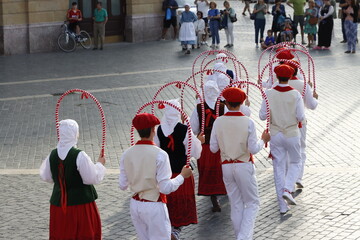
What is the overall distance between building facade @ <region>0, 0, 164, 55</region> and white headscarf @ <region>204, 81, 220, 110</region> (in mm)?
17394

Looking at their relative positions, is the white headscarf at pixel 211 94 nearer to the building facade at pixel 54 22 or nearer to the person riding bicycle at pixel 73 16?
the building facade at pixel 54 22

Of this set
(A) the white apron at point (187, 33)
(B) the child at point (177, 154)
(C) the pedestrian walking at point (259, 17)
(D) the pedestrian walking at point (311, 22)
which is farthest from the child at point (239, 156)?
(C) the pedestrian walking at point (259, 17)

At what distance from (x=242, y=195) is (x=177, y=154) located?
88 centimetres

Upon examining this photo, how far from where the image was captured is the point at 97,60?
993 inches

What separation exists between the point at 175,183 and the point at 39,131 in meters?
8.13

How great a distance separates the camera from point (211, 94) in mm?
10109

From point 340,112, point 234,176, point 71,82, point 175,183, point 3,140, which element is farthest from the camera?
point 71,82

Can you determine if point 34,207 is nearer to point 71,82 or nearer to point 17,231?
point 17,231

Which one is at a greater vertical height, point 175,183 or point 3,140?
point 175,183

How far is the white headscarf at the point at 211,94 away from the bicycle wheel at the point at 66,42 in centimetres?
1778

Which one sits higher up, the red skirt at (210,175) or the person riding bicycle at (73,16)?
the person riding bicycle at (73,16)

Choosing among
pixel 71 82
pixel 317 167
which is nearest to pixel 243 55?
pixel 71 82

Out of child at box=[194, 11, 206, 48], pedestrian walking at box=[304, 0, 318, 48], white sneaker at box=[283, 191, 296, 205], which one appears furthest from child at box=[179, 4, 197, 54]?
white sneaker at box=[283, 191, 296, 205]

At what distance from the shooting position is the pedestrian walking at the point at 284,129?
987cm
